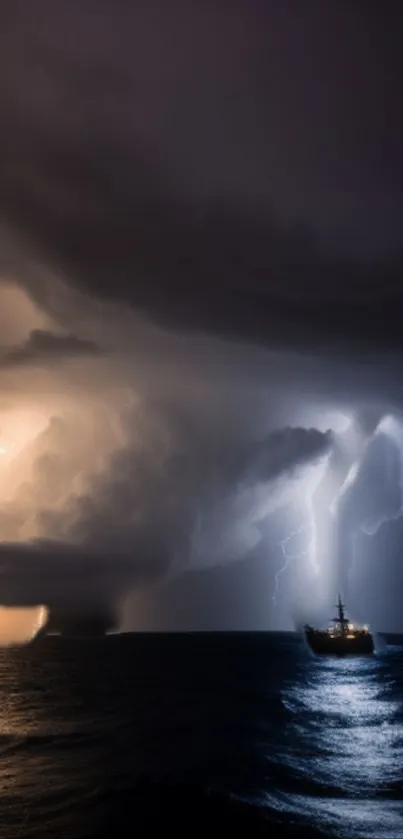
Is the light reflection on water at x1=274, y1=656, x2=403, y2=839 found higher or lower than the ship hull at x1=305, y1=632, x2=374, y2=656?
higher

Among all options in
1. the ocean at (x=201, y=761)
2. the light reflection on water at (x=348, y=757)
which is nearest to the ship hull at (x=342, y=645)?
the light reflection on water at (x=348, y=757)

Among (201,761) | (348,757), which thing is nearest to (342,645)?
(348,757)

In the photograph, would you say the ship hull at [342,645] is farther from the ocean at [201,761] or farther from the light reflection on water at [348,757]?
the ocean at [201,761]

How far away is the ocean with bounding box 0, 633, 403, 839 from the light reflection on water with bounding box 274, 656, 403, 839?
0.13m

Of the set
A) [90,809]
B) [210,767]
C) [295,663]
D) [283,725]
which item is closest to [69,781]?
[90,809]

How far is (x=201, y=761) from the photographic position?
162 ft

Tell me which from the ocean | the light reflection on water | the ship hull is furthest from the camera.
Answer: the ship hull

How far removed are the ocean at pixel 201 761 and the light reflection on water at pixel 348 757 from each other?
5.2 inches

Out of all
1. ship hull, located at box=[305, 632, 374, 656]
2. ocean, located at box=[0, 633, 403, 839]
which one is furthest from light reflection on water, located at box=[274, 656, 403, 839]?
ship hull, located at box=[305, 632, 374, 656]

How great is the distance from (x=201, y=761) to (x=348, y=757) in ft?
46.2

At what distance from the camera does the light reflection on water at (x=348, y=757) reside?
116 ft

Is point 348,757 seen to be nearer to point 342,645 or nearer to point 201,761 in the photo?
point 201,761

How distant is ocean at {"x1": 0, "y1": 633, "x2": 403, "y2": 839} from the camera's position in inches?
1347

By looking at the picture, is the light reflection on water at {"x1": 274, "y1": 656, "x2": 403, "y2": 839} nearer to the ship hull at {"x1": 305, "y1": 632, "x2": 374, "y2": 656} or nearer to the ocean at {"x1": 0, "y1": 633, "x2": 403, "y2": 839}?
the ocean at {"x1": 0, "y1": 633, "x2": 403, "y2": 839}
